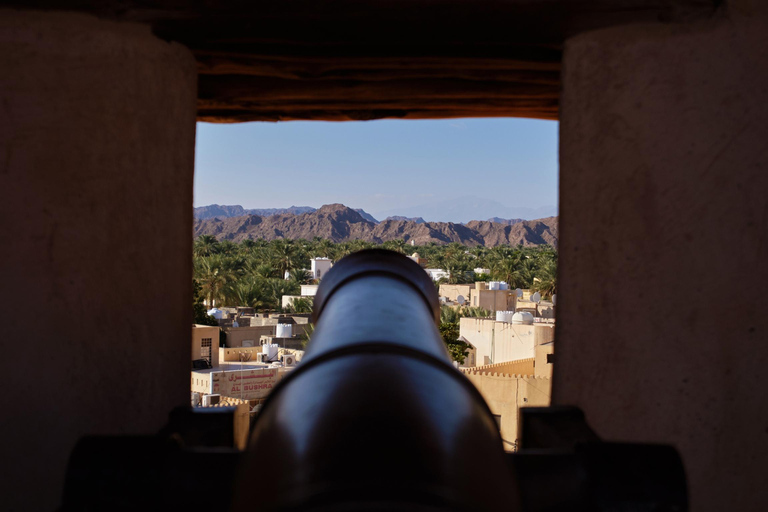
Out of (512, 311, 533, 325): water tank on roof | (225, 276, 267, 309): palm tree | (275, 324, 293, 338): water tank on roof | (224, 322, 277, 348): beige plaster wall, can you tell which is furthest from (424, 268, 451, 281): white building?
(512, 311, 533, 325): water tank on roof

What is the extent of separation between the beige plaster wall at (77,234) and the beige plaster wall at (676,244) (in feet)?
5.59

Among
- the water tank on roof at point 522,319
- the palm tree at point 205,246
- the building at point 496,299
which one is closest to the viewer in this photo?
the water tank on roof at point 522,319

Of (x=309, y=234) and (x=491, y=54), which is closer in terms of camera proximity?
(x=491, y=54)

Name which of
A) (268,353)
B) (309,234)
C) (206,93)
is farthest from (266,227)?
(206,93)

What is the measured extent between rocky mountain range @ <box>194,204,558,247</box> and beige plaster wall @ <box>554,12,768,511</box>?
138 meters

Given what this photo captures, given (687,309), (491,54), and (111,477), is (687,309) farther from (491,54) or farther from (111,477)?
(111,477)

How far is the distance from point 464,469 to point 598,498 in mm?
723

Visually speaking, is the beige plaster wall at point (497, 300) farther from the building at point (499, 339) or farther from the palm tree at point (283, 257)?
the palm tree at point (283, 257)

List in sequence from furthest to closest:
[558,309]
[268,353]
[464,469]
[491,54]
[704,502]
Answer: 1. [268,353]
2. [491,54]
3. [558,309]
4. [704,502]
5. [464,469]

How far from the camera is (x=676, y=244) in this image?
247 centimetres

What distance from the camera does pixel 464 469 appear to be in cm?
111

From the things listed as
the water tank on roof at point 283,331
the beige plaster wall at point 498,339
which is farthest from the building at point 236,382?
the beige plaster wall at point 498,339

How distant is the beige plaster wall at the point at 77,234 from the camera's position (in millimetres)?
2461

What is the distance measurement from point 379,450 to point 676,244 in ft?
5.96
